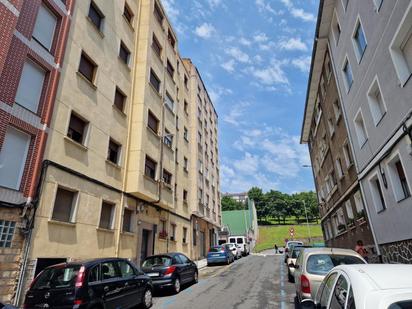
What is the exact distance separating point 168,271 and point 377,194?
9.26 metres

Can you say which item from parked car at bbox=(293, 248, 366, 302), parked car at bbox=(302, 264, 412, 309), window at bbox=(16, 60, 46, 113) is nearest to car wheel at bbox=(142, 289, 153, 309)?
parked car at bbox=(293, 248, 366, 302)

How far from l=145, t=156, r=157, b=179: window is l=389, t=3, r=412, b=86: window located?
13.3m

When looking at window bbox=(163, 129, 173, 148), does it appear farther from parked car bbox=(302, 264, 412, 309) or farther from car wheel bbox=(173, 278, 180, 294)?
parked car bbox=(302, 264, 412, 309)

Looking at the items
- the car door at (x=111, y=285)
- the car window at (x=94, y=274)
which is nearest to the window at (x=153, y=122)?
the car door at (x=111, y=285)

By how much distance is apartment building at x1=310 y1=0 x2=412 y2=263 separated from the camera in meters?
9.27

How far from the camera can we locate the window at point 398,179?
10180 mm

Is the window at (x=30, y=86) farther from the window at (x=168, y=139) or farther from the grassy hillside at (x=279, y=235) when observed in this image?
the grassy hillside at (x=279, y=235)

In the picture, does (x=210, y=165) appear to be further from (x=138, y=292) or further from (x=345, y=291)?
(x=345, y=291)

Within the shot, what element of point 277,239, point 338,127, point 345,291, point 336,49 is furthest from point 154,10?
point 277,239

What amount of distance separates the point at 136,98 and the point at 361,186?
1302 centimetres

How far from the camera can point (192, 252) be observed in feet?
86.4

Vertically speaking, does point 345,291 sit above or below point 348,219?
below

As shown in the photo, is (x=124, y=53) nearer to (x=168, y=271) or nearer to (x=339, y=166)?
(x=168, y=271)

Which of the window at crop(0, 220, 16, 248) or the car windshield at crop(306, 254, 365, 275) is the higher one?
the window at crop(0, 220, 16, 248)
